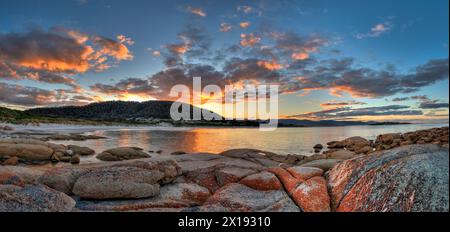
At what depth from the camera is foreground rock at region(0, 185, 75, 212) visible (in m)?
4.47

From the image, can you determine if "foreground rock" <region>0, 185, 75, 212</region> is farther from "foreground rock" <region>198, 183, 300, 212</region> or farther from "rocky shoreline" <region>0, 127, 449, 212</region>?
"foreground rock" <region>198, 183, 300, 212</region>

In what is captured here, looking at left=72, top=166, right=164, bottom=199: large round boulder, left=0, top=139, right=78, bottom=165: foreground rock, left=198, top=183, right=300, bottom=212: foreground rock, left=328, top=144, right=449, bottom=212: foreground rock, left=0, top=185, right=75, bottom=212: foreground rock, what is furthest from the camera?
left=0, top=139, right=78, bottom=165: foreground rock

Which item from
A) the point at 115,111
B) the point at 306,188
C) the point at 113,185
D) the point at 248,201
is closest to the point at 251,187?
the point at 248,201

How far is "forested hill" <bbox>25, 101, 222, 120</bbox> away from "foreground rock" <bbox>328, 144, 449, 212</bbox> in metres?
33.7

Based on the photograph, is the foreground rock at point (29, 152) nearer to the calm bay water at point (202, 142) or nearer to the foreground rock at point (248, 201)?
the calm bay water at point (202, 142)

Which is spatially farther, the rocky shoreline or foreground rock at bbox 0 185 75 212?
foreground rock at bbox 0 185 75 212

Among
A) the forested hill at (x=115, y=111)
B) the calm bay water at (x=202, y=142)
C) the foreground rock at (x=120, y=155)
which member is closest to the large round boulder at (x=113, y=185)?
the foreground rock at (x=120, y=155)

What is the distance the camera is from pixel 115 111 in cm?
5025

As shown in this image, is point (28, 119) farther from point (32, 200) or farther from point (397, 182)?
point (397, 182)

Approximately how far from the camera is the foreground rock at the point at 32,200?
447cm

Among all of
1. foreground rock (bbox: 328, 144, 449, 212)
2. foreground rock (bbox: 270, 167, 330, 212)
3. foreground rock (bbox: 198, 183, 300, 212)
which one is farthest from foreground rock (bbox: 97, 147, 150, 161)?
foreground rock (bbox: 328, 144, 449, 212)

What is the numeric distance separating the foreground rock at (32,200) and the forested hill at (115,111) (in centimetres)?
3219

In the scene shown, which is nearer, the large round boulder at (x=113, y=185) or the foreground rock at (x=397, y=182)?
the foreground rock at (x=397, y=182)
